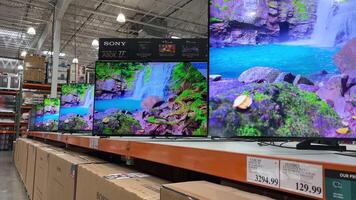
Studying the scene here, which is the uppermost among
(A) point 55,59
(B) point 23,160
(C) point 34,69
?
(A) point 55,59

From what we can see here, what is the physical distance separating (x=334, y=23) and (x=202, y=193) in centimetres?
61

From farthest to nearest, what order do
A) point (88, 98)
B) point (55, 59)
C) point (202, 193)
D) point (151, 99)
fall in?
point (55, 59) → point (88, 98) → point (151, 99) → point (202, 193)

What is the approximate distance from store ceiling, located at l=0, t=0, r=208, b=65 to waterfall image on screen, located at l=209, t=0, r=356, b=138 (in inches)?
316

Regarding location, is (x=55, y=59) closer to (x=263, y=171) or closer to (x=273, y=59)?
(x=273, y=59)

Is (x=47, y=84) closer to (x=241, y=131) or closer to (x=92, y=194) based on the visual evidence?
(x=92, y=194)

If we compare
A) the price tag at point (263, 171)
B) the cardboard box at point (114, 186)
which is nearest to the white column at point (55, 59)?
the cardboard box at point (114, 186)

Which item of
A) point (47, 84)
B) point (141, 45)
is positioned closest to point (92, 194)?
point (141, 45)

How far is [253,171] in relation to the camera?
0.75 metres

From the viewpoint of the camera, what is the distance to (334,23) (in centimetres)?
95

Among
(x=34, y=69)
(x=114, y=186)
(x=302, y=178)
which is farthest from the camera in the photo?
(x=34, y=69)

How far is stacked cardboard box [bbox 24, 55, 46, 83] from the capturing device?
777cm

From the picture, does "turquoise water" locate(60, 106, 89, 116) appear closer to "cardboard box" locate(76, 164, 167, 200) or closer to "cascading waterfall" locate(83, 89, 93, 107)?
"cascading waterfall" locate(83, 89, 93, 107)

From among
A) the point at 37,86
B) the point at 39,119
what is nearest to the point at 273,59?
the point at 39,119

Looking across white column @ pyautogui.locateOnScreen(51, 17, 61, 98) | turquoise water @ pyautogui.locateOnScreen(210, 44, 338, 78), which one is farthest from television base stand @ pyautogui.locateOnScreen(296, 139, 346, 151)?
white column @ pyautogui.locateOnScreen(51, 17, 61, 98)
